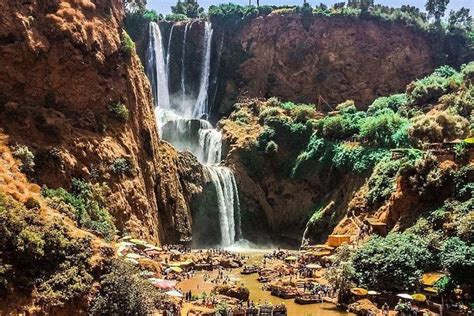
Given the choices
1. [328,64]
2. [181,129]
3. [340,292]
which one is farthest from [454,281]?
[328,64]

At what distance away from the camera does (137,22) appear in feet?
257

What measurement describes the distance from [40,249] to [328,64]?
192 ft

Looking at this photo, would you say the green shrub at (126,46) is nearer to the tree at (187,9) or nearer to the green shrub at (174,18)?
the green shrub at (174,18)

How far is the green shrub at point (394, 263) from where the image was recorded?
106 feet

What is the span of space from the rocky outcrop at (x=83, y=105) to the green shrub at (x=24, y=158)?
1012 mm


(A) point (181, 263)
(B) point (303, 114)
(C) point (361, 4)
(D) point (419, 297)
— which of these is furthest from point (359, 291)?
(C) point (361, 4)

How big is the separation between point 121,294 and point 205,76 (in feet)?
185

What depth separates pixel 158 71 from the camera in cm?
7550

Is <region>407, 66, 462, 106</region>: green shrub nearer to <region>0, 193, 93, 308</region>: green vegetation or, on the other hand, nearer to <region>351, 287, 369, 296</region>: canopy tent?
<region>351, 287, 369, 296</region>: canopy tent

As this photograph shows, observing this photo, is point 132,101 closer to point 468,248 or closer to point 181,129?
point 181,129

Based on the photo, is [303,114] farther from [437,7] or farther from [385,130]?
[437,7]

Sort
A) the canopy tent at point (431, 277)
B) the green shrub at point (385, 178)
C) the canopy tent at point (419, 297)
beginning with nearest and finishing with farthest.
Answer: the canopy tent at point (419, 297) < the canopy tent at point (431, 277) < the green shrub at point (385, 178)

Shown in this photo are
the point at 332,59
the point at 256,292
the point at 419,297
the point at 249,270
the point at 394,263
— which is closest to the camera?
the point at 419,297

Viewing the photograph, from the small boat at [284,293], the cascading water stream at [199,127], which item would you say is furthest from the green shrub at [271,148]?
the small boat at [284,293]
